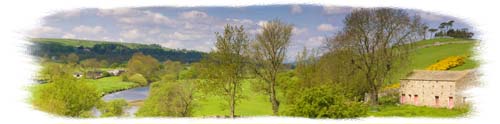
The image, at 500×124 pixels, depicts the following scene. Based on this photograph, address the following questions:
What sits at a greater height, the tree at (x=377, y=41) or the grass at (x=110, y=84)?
A: the tree at (x=377, y=41)

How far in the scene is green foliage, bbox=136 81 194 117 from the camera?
259 inches

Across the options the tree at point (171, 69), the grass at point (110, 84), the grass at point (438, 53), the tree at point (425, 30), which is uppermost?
the tree at point (425, 30)

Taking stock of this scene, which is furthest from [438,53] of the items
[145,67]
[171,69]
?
[145,67]

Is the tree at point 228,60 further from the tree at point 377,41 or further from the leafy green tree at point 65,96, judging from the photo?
the leafy green tree at point 65,96

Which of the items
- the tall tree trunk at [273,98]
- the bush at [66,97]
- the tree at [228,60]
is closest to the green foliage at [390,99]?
the tall tree trunk at [273,98]

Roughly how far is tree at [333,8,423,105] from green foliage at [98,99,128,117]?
174 cm

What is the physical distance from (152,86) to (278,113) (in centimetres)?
100

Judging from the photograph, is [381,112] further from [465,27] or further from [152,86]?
[152,86]

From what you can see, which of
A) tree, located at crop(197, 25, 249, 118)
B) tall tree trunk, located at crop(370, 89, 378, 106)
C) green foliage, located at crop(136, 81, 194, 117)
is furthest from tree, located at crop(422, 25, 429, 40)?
green foliage, located at crop(136, 81, 194, 117)

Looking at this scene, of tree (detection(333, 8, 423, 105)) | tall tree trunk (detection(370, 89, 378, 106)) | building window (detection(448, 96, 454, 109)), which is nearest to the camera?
building window (detection(448, 96, 454, 109))

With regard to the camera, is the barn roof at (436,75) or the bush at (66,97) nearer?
the bush at (66,97)

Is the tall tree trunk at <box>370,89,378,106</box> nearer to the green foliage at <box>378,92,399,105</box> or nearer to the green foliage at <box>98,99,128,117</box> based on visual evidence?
the green foliage at <box>378,92,399,105</box>

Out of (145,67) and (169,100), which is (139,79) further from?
(169,100)

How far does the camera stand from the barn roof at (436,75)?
6627 mm
